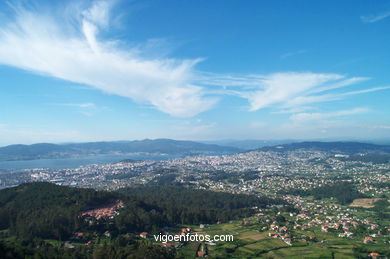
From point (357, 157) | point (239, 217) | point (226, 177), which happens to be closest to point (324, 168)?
point (357, 157)

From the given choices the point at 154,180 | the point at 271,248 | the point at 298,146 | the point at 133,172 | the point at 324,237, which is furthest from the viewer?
the point at 298,146

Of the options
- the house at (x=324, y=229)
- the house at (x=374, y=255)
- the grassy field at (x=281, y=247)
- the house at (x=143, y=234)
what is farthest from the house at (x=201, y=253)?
the house at (x=324, y=229)

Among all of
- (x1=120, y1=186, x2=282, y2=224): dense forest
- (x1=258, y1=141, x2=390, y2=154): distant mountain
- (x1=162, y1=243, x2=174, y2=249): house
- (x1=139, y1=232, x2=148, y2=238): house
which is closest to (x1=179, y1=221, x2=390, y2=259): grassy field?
(x1=162, y1=243, x2=174, y2=249): house

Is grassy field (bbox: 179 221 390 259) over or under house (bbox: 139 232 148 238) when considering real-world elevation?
under

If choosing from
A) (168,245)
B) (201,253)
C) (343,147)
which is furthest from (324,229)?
(343,147)

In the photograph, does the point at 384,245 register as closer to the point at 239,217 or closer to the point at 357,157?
the point at 239,217

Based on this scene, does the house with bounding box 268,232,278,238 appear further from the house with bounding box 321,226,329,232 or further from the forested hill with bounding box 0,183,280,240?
the forested hill with bounding box 0,183,280,240

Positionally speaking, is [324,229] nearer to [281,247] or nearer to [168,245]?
[281,247]

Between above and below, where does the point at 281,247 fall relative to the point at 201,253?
below

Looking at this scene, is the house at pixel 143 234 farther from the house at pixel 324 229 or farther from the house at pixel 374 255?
the house at pixel 374 255
